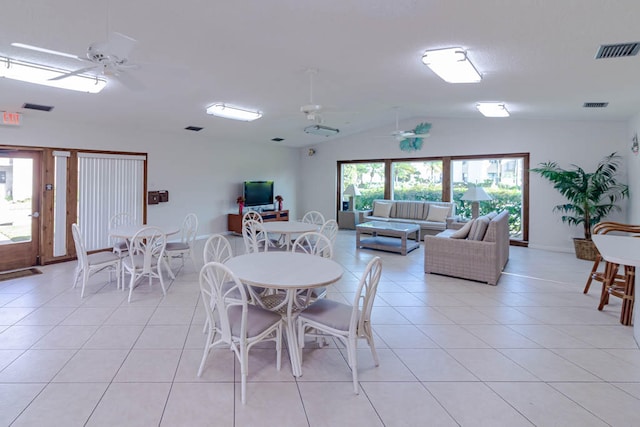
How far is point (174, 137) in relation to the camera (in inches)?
283

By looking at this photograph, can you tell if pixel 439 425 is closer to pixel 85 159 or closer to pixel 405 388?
Result: pixel 405 388

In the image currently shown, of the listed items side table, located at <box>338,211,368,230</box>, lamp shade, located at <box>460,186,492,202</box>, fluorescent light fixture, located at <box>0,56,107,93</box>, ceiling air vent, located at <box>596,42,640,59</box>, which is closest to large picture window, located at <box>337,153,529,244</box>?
side table, located at <box>338,211,368,230</box>

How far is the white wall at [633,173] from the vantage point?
5453mm

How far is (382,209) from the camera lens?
8.85m

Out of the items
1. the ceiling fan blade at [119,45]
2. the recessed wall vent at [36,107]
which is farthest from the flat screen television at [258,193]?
the ceiling fan blade at [119,45]

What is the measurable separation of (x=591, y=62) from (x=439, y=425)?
3.62 m

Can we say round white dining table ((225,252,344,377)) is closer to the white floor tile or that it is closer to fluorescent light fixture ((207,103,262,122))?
the white floor tile

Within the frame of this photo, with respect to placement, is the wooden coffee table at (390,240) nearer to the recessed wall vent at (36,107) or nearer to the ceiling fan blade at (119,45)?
the ceiling fan blade at (119,45)

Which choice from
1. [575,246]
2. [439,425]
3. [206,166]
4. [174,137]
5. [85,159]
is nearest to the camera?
[439,425]

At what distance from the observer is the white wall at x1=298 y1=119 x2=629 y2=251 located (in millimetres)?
6523

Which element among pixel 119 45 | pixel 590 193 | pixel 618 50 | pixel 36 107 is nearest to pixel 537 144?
pixel 590 193

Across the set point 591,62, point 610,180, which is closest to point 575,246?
point 610,180

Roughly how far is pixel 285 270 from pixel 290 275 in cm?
13

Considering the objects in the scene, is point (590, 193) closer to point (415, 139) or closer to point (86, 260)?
point (415, 139)
